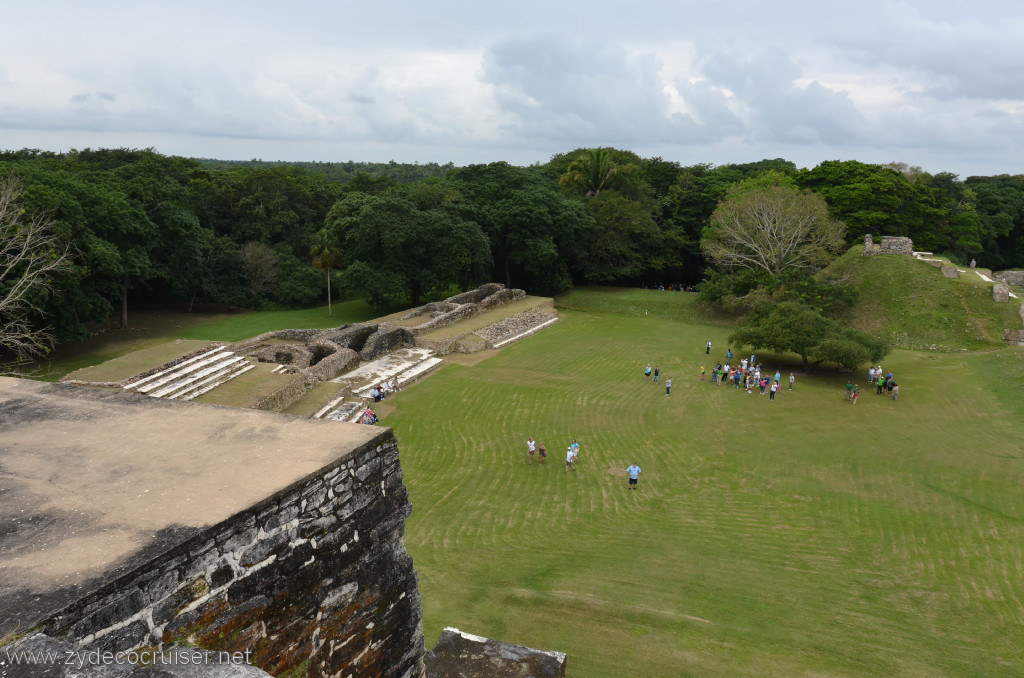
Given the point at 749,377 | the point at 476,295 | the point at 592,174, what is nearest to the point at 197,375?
the point at 476,295

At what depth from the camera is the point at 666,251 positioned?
3838cm

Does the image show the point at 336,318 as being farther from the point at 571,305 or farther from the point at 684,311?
the point at 684,311

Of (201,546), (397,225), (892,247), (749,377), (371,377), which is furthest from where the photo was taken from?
(892,247)

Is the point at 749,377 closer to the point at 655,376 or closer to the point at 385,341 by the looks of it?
the point at 655,376

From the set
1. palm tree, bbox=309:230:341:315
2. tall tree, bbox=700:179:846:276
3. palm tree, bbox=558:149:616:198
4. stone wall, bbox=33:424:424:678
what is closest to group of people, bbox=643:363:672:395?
Result: tall tree, bbox=700:179:846:276

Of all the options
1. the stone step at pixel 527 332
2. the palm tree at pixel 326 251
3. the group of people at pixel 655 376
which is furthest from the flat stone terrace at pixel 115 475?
the palm tree at pixel 326 251

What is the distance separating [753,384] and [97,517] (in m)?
18.6

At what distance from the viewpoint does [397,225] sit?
29297 millimetres

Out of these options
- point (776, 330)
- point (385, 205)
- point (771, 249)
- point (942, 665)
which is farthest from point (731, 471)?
point (385, 205)

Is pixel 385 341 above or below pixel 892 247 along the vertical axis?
below

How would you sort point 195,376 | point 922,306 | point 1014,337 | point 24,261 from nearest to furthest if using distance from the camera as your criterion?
point 195,376, point 24,261, point 1014,337, point 922,306

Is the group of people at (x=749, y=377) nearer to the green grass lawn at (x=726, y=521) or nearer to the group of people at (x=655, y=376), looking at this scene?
the green grass lawn at (x=726, y=521)

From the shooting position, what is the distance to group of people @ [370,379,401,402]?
1744 centimetres

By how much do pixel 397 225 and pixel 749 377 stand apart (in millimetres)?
17991
